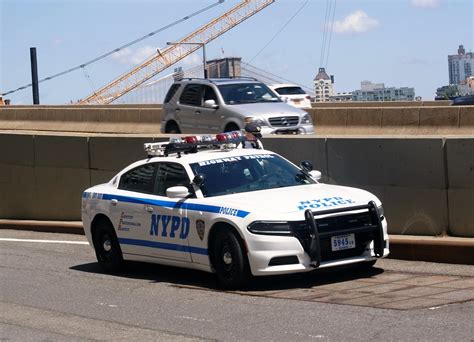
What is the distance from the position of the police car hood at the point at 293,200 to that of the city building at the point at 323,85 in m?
50.3

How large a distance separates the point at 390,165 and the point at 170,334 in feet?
16.4

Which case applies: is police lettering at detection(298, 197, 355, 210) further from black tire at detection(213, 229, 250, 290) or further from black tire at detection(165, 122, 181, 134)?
black tire at detection(165, 122, 181, 134)

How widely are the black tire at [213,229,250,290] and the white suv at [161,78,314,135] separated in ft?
32.0

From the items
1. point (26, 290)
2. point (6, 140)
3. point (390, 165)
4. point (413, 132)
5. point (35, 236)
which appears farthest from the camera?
point (413, 132)

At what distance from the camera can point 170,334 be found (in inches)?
348

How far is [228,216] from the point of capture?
10789mm

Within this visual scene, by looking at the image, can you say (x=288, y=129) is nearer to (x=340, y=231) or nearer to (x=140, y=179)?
(x=140, y=179)

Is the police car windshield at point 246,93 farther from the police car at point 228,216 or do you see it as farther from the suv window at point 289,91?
the suv window at point 289,91

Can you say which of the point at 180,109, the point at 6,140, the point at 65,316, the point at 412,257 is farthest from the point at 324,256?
the point at 180,109

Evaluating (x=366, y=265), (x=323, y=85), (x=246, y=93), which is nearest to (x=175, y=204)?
(x=366, y=265)

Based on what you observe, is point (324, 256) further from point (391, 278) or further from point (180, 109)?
point (180, 109)

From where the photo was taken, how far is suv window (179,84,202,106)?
22953 mm

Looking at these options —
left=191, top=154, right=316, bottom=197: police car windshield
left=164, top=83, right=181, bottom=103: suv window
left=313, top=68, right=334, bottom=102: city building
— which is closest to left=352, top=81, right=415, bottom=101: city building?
left=313, top=68, right=334, bottom=102: city building

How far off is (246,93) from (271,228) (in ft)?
39.1
